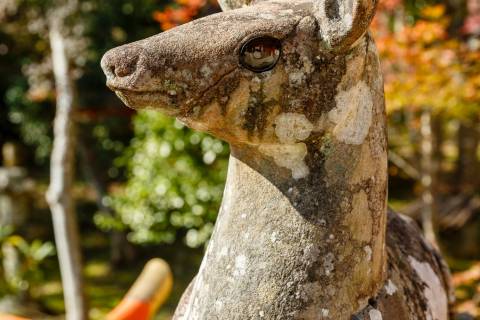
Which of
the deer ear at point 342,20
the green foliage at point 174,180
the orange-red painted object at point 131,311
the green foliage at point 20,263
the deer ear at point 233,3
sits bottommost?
the green foliage at point 20,263

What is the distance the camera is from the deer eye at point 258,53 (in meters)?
1.30

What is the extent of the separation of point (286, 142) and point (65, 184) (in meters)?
4.06

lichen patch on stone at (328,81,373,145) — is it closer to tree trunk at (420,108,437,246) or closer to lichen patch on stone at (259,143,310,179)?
lichen patch on stone at (259,143,310,179)

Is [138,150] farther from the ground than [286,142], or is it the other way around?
[286,142]

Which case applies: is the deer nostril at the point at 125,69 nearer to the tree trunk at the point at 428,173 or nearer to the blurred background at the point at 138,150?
the blurred background at the point at 138,150

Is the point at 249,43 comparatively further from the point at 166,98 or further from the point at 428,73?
the point at 428,73

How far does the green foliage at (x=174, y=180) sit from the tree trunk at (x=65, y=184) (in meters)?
0.62

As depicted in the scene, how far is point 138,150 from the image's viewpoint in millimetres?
5004

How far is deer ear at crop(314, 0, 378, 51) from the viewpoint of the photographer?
127 cm

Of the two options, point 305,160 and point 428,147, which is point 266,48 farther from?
point 428,147

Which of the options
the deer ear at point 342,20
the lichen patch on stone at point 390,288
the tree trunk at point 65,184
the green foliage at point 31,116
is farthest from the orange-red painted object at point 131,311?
the green foliage at point 31,116

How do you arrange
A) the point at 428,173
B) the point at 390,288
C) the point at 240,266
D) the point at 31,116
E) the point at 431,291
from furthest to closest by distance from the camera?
the point at 31,116 < the point at 428,173 < the point at 431,291 < the point at 390,288 < the point at 240,266

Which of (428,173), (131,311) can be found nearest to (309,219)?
(131,311)

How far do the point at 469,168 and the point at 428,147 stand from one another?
3228mm
